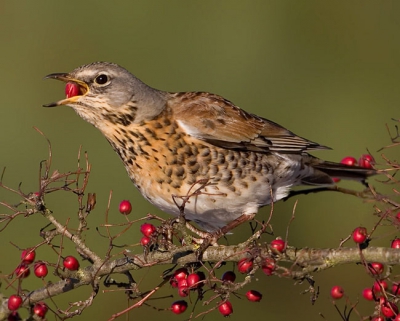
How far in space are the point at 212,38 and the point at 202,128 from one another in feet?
12.6

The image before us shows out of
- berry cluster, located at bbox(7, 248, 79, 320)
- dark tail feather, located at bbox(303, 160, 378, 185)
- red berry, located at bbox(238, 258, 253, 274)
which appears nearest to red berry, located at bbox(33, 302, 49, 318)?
berry cluster, located at bbox(7, 248, 79, 320)

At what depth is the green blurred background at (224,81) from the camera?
6367 millimetres

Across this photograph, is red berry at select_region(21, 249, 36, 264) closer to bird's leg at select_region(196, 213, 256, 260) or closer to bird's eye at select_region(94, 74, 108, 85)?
bird's leg at select_region(196, 213, 256, 260)

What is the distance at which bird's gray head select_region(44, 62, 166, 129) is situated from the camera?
4137 millimetres

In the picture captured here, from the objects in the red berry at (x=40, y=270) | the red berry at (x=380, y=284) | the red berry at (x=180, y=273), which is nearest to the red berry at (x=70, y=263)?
the red berry at (x=40, y=270)

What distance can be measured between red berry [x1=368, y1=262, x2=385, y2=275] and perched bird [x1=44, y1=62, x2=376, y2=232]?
95 cm

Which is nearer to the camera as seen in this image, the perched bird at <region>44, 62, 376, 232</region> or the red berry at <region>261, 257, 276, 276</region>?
the red berry at <region>261, 257, 276, 276</region>

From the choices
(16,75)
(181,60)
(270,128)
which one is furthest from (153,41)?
(270,128)

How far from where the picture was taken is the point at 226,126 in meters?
4.57

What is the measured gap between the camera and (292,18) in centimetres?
834

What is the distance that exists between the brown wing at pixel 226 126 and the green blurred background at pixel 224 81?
1.58 m

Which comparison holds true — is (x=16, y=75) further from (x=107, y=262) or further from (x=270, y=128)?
(x=107, y=262)

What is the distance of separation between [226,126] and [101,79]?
73 cm

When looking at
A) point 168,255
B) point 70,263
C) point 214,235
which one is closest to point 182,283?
point 168,255
